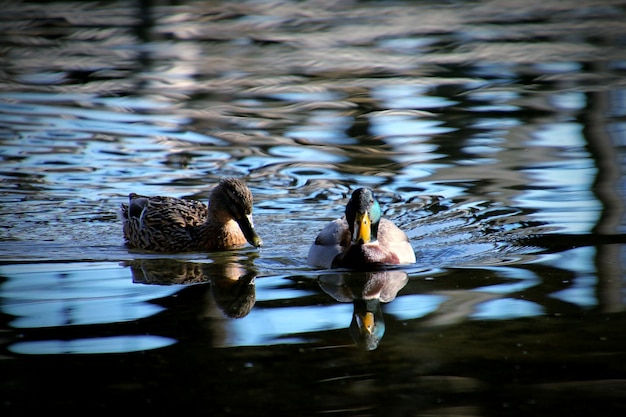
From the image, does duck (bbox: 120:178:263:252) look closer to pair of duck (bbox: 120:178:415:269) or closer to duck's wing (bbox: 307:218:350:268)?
pair of duck (bbox: 120:178:415:269)

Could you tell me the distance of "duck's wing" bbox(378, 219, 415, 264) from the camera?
908 cm

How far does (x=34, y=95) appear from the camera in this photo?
56.1ft

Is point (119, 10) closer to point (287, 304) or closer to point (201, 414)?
point (287, 304)

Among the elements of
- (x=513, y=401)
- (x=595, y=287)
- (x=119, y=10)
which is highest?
(x=513, y=401)

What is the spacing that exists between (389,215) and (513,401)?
18.1 ft

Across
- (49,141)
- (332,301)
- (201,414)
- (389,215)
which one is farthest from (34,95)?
(201,414)

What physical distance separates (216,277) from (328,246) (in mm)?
962

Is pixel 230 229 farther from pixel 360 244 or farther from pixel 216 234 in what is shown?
pixel 360 244

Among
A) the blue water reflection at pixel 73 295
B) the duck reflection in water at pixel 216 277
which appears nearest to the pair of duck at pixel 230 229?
the duck reflection in water at pixel 216 277

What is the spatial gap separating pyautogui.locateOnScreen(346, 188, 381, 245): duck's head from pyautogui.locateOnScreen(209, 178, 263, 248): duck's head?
1.23 m

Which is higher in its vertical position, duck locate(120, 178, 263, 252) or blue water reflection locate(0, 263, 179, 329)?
blue water reflection locate(0, 263, 179, 329)

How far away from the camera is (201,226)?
34.4ft

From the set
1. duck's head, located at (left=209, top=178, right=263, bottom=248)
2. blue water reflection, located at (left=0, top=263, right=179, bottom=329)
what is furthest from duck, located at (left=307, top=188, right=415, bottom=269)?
blue water reflection, located at (left=0, top=263, right=179, bottom=329)

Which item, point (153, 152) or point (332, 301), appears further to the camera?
point (153, 152)
